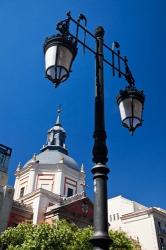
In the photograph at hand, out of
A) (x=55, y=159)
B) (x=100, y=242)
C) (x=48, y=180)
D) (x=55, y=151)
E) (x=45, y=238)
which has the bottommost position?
(x=100, y=242)

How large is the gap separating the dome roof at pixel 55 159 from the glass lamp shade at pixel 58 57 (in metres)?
34.6

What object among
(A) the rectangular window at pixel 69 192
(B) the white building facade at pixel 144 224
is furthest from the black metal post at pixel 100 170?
(B) the white building facade at pixel 144 224

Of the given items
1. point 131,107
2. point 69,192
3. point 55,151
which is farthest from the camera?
point 55,151

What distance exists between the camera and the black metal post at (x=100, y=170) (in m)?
3.90

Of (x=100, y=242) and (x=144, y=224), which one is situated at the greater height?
(x=144, y=224)

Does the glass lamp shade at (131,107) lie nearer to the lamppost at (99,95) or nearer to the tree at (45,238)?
the lamppost at (99,95)

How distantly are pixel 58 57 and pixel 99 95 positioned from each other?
38.5 inches

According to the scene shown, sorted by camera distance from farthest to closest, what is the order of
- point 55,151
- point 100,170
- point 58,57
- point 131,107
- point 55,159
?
point 55,151, point 55,159, point 131,107, point 58,57, point 100,170

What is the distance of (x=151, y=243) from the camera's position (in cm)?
4253

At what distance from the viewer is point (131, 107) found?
606 centimetres

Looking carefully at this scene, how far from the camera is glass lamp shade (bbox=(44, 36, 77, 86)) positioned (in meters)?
5.07

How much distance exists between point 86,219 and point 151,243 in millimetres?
15309

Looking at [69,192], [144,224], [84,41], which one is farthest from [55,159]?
[84,41]

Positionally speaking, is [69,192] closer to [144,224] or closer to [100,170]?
[144,224]
